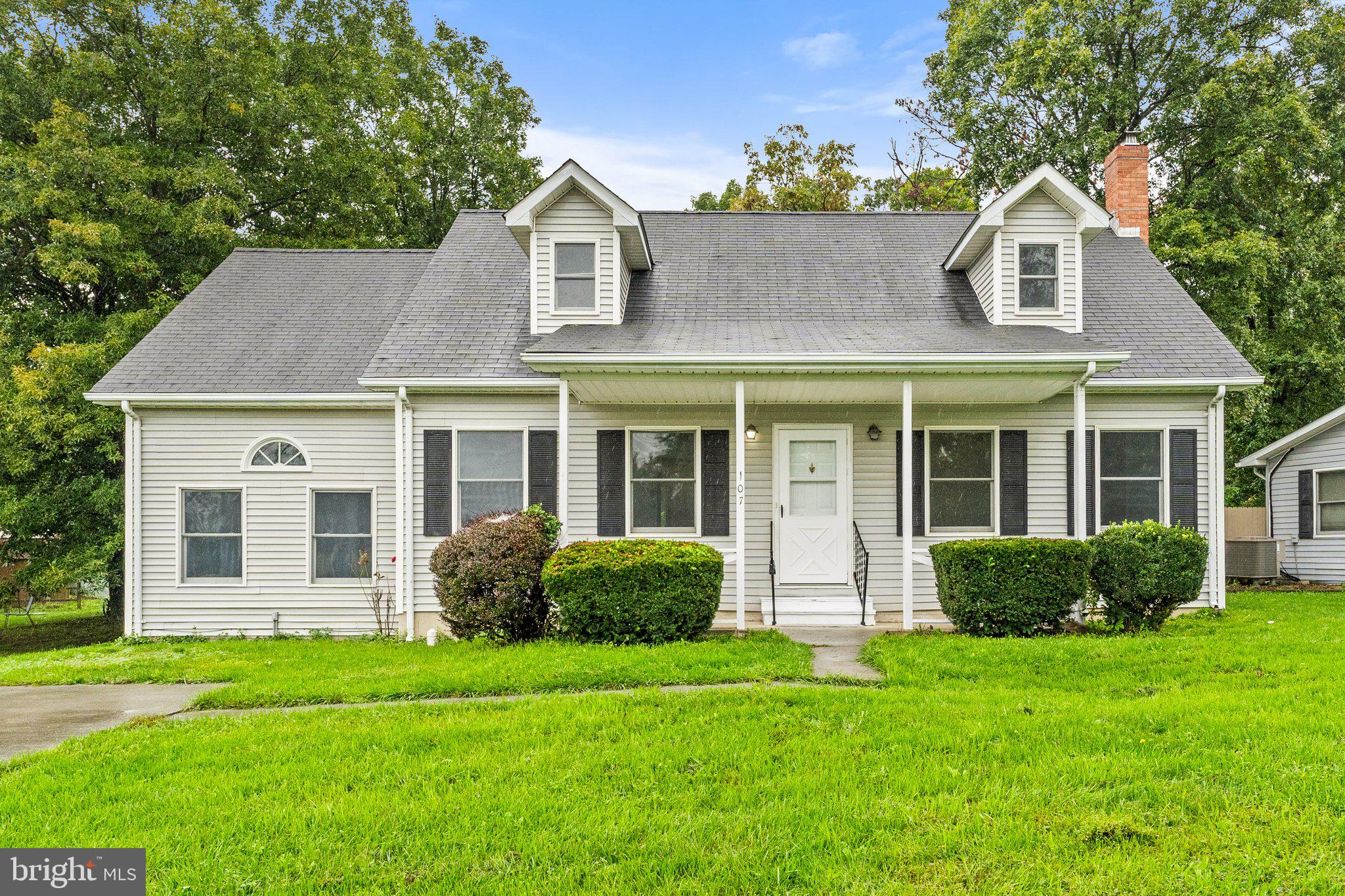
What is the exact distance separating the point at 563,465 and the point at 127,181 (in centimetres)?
1097

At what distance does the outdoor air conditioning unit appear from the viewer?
14.0 metres

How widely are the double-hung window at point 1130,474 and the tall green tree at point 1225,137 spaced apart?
25.3 feet

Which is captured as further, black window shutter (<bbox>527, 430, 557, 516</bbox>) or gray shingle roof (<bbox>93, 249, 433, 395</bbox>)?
gray shingle roof (<bbox>93, 249, 433, 395</bbox>)

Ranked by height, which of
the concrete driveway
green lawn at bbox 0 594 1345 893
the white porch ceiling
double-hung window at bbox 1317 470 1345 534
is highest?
the white porch ceiling

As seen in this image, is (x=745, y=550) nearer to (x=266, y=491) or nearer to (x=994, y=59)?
(x=266, y=491)

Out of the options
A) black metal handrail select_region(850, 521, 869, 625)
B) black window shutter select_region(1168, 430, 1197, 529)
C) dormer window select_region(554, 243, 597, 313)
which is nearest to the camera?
black metal handrail select_region(850, 521, 869, 625)

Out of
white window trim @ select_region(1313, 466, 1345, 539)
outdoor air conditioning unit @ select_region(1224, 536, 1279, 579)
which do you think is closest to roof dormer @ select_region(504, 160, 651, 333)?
outdoor air conditioning unit @ select_region(1224, 536, 1279, 579)

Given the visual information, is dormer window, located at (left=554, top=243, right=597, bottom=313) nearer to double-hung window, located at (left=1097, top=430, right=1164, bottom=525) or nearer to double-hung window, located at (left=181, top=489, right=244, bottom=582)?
double-hung window, located at (left=181, top=489, right=244, bottom=582)

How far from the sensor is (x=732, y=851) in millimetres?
3160

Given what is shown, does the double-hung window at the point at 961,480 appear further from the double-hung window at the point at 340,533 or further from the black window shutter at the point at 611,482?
the double-hung window at the point at 340,533

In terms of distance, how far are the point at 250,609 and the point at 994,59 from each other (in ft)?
66.5

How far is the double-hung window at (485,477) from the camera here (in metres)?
9.88

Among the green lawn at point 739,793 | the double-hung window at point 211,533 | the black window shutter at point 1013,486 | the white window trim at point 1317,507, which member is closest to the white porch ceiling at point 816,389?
the black window shutter at point 1013,486

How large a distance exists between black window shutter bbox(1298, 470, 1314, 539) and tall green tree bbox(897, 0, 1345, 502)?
179cm
